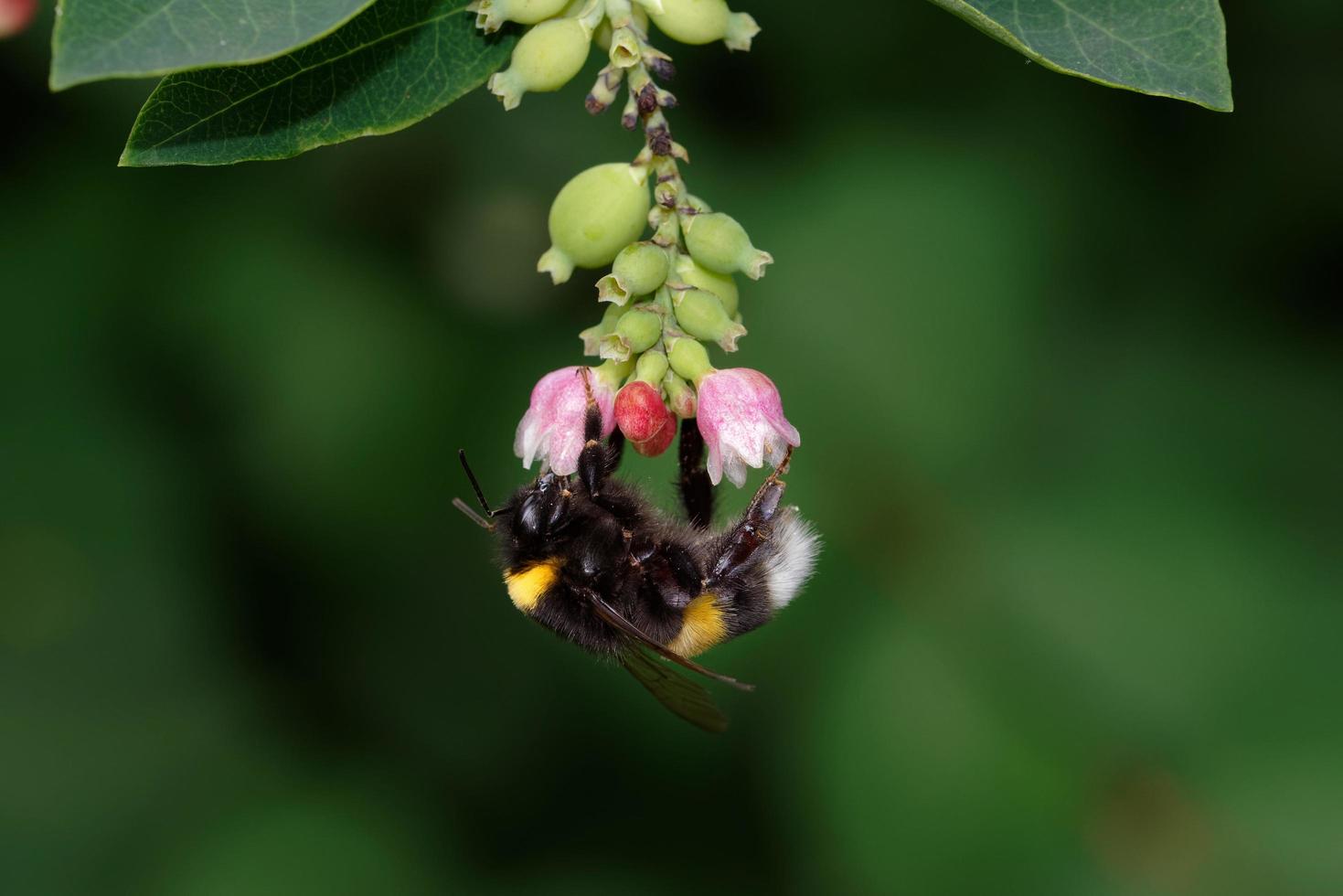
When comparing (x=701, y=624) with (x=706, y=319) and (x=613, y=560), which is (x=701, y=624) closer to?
(x=613, y=560)

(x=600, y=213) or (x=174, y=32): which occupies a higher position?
(x=174, y=32)

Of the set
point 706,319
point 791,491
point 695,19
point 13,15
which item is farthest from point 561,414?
point 791,491

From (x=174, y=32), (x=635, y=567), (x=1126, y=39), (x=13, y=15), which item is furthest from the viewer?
(x=635, y=567)

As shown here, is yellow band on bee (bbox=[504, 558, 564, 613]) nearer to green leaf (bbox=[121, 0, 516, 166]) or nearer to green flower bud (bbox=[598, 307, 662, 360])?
green flower bud (bbox=[598, 307, 662, 360])

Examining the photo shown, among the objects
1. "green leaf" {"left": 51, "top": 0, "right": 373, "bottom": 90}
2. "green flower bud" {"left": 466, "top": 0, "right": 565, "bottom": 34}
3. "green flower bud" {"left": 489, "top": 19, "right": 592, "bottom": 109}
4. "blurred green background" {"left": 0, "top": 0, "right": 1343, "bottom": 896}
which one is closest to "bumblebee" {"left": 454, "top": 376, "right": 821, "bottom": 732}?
"green flower bud" {"left": 489, "top": 19, "right": 592, "bottom": 109}

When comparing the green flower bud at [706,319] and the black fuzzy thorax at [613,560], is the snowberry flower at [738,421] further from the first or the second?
the black fuzzy thorax at [613,560]

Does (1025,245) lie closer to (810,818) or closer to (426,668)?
(810,818)

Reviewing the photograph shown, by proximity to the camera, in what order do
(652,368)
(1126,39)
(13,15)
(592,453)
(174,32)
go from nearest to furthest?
(174,32) < (1126,39) < (652,368) < (592,453) < (13,15)
